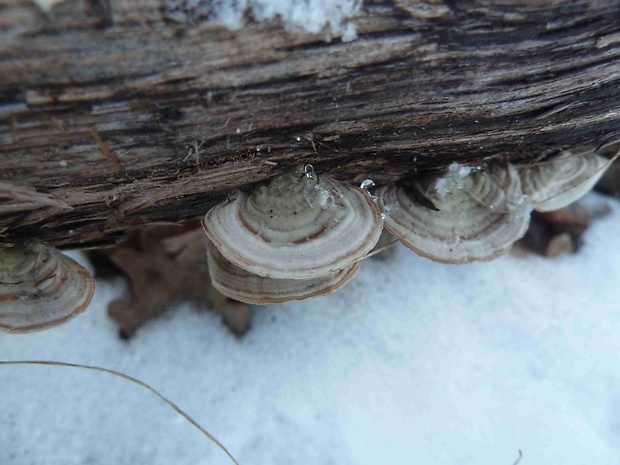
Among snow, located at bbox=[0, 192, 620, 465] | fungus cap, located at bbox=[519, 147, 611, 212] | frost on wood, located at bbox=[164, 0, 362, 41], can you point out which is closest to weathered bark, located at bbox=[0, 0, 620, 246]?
frost on wood, located at bbox=[164, 0, 362, 41]

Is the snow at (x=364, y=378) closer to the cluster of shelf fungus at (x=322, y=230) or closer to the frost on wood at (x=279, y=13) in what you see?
the cluster of shelf fungus at (x=322, y=230)

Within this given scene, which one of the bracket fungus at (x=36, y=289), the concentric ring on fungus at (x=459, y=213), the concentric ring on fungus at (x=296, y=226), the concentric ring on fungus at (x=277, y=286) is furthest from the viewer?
the concentric ring on fungus at (x=459, y=213)

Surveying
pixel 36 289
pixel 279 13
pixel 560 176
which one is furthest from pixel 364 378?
pixel 279 13

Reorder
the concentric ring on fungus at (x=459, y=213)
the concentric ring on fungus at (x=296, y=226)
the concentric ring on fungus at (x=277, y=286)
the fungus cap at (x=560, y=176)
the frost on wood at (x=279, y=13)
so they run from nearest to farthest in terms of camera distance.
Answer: the frost on wood at (x=279, y=13), the concentric ring on fungus at (x=296, y=226), the concentric ring on fungus at (x=277, y=286), the concentric ring on fungus at (x=459, y=213), the fungus cap at (x=560, y=176)

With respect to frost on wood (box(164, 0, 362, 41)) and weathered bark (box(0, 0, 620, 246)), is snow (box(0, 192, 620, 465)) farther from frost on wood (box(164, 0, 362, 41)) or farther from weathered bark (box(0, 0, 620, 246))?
frost on wood (box(164, 0, 362, 41))

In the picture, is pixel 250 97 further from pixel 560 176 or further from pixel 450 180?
pixel 560 176

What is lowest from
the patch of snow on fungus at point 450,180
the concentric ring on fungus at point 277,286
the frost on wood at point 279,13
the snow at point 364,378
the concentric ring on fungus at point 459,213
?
the snow at point 364,378

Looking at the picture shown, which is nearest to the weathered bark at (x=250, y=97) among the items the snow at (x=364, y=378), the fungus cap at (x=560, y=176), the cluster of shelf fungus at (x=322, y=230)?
the cluster of shelf fungus at (x=322, y=230)

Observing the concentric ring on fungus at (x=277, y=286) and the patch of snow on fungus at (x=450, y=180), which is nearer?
the concentric ring on fungus at (x=277, y=286)
